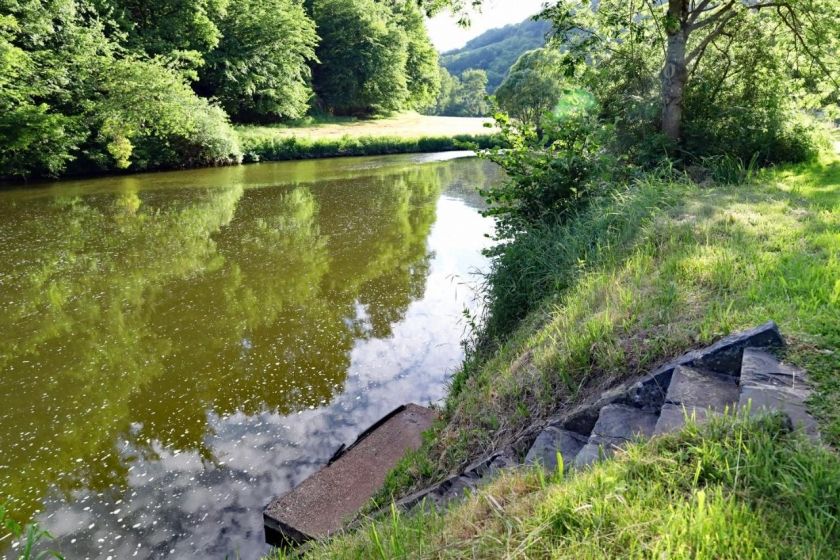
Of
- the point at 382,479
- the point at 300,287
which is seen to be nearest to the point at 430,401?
the point at 382,479

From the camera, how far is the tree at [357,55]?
48.6 m

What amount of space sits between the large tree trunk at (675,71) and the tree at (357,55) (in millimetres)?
43624

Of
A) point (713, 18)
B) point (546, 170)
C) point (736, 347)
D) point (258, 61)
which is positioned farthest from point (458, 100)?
point (736, 347)

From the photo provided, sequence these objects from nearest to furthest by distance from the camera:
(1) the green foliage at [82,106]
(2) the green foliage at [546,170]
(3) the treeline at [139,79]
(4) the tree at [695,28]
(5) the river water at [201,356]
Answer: (5) the river water at [201,356]
(2) the green foliage at [546,170]
(4) the tree at [695,28]
(1) the green foliage at [82,106]
(3) the treeline at [139,79]

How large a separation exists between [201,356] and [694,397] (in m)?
5.44

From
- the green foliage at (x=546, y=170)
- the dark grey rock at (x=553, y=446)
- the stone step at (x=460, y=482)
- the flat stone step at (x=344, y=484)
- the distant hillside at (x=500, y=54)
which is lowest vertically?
the flat stone step at (x=344, y=484)

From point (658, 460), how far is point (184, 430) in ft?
14.0

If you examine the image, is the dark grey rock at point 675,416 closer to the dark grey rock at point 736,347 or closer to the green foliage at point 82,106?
the dark grey rock at point 736,347

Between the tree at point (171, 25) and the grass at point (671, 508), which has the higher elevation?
the tree at point (171, 25)

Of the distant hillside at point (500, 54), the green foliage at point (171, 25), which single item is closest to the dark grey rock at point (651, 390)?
the green foliage at point (171, 25)

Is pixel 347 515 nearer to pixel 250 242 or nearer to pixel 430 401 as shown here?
pixel 430 401

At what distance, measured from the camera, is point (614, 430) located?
2.67m

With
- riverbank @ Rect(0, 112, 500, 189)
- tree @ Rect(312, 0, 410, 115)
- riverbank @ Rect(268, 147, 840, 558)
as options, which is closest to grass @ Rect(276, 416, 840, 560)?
riverbank @ Rect(268, 147, 840, 558)

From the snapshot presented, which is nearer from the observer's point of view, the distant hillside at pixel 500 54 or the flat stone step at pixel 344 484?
the flat stone step at pixel 344 484
